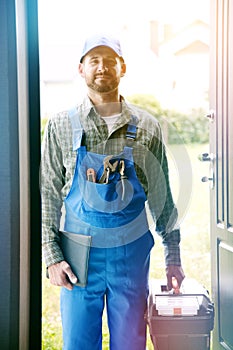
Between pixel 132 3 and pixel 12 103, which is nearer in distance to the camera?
pixel 12 103

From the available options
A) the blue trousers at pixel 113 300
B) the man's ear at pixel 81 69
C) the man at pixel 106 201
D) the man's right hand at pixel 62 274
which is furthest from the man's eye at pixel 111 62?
the man's right hand at pixel 62 274

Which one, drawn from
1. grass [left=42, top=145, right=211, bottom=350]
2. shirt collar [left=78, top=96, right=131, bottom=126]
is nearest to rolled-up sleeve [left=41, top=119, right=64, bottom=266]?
shirt collar [left=78, top=96, right=131, bottom=126]

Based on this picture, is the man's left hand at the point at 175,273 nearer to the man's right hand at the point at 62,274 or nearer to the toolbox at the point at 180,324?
the toolbox at the point at 180,324

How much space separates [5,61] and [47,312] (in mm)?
1335

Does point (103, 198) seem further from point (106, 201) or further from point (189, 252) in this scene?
point (189, 252)

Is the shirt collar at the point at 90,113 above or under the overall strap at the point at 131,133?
above

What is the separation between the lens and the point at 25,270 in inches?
92.0

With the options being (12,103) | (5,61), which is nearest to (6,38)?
(5,61)

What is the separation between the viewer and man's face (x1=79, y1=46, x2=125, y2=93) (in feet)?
7.11

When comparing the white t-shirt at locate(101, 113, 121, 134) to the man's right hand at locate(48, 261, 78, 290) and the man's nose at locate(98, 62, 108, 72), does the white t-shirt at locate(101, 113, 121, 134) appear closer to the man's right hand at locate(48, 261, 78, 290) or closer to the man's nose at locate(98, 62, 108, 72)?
the man's nose at locate(98, 62, 108, 72)

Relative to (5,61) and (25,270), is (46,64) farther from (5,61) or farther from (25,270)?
(25,270)

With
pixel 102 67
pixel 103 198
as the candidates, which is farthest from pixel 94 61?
pixel 103 198

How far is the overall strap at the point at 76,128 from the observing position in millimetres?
2133

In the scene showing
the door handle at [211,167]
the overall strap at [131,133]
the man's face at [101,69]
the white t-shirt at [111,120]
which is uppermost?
the man's face at [101,69]
